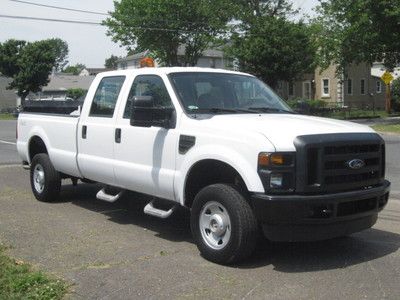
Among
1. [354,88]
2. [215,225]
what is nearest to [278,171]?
[215,225]

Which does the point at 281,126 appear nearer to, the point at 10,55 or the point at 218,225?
the point at 218,225

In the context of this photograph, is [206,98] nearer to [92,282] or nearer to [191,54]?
[92,282]

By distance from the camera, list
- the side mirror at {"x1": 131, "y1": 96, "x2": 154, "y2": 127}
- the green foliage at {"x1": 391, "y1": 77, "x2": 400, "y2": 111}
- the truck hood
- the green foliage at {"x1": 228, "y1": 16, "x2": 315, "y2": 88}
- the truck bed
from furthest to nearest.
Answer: the green foliage at {"x1": 391, "y1": 77, "x2": 400, "y2": 111}, the green foliage at {"x1": 228, "y1": 16, "x2": 315, "y2": 88}, the truck bed, the side mirror at {"x1": 131, "y1": 96, "x2": 154, "y2": 127}, the truck hood

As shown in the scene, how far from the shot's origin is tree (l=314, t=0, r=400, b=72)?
2992 centimetres

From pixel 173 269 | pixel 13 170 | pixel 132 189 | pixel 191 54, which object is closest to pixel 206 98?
pixel 132 189

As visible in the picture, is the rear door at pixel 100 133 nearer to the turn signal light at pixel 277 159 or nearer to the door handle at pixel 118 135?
the door handle at pixel 118 135

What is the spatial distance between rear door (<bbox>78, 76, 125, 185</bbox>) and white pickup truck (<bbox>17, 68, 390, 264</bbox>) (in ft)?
0.05

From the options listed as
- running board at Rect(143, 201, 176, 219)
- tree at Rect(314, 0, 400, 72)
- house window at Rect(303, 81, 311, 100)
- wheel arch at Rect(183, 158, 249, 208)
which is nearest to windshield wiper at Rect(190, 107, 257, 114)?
wheel arch at Rect(183, 158, 249, 208)

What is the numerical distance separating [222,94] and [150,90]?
86cm

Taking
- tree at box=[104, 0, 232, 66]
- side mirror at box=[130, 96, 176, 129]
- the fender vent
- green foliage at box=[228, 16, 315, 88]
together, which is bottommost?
the fender vent

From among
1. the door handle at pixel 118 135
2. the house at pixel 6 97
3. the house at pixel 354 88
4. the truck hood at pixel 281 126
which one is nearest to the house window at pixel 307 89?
the house at pixel 354 88

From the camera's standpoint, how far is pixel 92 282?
198 inches

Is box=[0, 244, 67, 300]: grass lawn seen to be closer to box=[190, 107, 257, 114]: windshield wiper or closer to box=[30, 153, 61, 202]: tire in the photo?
box=[190, 107, 257, 114]: windshield wiper

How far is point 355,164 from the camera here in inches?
212
